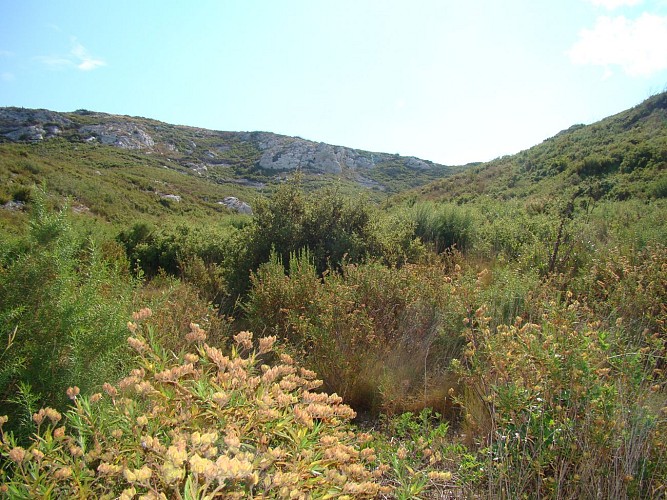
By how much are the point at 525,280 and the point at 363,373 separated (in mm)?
2116

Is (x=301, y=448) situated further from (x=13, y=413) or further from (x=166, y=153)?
(x=166, y=153)

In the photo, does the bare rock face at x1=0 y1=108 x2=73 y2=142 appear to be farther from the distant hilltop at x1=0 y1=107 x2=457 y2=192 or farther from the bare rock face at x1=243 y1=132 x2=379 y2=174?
the bare rock face at x1=243 y1=132 x2=379 y2=174

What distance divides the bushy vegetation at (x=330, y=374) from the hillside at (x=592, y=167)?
9935 mm

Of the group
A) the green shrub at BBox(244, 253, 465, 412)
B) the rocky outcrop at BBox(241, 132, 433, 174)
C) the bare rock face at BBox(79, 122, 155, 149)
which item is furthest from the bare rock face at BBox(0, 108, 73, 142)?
the green shrub at BBox(244, 253, 465, 412)

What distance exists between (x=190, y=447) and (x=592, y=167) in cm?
2083

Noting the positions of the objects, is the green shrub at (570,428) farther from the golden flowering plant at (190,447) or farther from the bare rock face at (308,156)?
the bare rock face at (308,156)

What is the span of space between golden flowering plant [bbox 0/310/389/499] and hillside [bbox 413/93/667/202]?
504 inches

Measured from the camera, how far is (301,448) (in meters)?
1.44

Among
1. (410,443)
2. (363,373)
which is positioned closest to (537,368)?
(410,443)

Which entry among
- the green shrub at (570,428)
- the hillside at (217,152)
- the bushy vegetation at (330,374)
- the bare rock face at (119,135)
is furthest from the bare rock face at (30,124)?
the green shrub at (570,428)

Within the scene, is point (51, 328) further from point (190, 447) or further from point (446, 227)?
point (446, 227)

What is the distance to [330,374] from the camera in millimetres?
3082

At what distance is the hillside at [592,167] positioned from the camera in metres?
14.5

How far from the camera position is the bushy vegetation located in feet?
4.42
